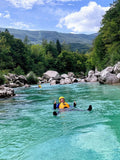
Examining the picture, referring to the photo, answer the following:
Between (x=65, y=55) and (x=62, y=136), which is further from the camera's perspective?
(x=65, y=55)

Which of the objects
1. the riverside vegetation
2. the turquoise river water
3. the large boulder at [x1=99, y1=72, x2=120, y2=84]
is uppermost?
the riverside vegetation

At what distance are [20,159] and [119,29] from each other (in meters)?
31.5

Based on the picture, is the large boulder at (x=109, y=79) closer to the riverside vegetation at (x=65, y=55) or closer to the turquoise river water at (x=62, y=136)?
the riverside vegetation at (x=65, y=55)

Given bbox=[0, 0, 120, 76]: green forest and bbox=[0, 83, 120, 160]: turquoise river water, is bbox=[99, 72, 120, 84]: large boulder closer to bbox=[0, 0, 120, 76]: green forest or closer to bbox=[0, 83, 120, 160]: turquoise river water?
bbox=[0, 0, 120, 76]: green forest

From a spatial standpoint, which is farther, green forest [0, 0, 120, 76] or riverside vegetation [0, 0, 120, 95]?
green forest [0, 0, 120, 76]

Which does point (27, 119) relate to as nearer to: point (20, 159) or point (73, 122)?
point (73, 122)

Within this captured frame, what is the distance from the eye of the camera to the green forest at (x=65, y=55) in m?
32.8

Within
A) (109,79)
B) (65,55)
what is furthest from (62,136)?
(65,55)

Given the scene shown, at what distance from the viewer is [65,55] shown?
7000 centimetres

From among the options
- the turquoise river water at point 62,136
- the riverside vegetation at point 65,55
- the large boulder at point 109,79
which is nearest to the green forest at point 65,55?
the riverside vegetation at point 65,55

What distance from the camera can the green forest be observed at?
108 feet

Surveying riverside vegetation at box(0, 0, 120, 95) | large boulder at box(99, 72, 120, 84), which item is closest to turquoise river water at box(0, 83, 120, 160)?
large boulder at box(99, 72, 120, 84)

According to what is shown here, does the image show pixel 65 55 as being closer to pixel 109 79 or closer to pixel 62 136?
pixel 109 79

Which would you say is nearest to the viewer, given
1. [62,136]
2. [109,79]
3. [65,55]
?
[62,136]
